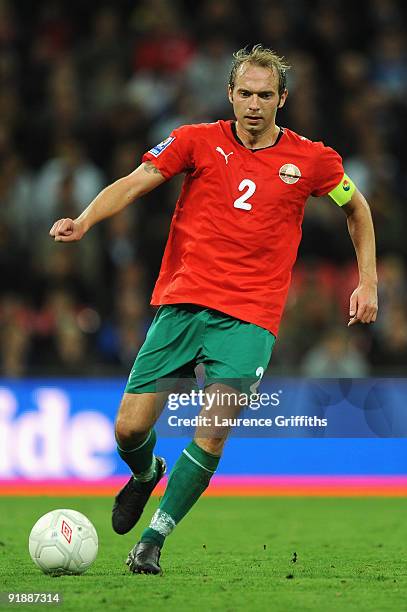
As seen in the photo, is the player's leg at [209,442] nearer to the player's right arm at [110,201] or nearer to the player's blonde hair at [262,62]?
the player's right arm at [110,201]

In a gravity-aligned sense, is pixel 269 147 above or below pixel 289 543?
above

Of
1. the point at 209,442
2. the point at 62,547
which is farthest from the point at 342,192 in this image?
the point at 62,547

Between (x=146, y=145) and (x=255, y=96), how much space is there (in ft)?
20.7

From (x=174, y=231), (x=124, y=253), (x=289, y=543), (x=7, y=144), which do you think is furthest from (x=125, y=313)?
(x=174, y=231)

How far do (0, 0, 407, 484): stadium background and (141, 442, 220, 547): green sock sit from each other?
4.08m

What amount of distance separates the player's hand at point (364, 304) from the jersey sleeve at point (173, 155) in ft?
3.32

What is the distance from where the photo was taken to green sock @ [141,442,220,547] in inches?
218

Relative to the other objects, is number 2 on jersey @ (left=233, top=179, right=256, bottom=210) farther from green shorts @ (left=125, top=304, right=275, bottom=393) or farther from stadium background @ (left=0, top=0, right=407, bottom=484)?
stadium background @ (left=0, top=0, right=407, bottom=484)

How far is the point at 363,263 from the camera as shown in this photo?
19.4ft

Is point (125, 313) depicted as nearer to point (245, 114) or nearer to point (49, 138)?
point (49, 138)

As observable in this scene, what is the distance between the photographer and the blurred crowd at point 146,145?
35.0 ft

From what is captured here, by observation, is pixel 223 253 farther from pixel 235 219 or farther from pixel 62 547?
pixel 62 547

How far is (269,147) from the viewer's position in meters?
5.85

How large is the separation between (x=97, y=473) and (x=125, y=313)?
1.52m
